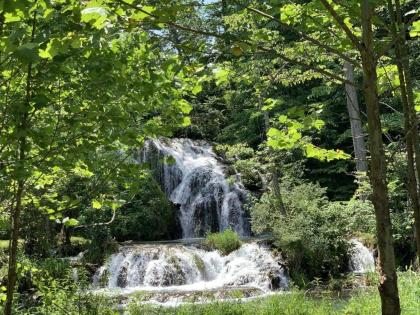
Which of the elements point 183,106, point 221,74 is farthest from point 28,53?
point 183,106

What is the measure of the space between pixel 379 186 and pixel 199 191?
17.1 meters

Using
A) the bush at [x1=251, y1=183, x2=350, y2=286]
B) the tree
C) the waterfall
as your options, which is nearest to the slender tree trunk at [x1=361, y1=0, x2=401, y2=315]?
the tree

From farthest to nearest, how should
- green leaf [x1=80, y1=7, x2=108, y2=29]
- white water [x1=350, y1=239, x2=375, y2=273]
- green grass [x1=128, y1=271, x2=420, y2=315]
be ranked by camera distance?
white water [x1=350, y1=239, x2=375, y2=273]
green grass [x1=128, y1=271, x2=420, y2=315]
green leaf [x1=80, y1=7, x2=108, y2=29]

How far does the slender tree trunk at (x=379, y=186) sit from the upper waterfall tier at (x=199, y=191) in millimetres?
14832

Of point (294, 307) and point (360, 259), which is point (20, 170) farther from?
point (360, 259)

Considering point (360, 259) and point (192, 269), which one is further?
point (360, 259)

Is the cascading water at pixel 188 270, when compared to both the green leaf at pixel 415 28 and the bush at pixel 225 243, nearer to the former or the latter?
the bush at pixel 225 243

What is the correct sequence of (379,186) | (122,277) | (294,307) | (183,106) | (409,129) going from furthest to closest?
(122,277) → (294,307) → (183,106) → (409,129) → (379,186)

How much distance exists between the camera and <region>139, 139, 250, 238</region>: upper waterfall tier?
58.0 ft

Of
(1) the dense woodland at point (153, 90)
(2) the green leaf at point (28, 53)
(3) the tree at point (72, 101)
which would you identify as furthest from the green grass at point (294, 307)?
(2) the green leaf at point (28, 53)

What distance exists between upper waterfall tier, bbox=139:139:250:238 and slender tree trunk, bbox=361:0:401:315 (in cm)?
1483

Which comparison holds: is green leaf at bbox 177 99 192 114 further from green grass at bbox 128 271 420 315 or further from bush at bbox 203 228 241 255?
bush at bbox 203 228 241 255

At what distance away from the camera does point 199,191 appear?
1872 cm

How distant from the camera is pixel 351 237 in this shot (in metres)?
13.6
